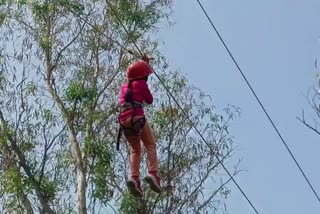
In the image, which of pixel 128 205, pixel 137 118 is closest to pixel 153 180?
pixel 137 118

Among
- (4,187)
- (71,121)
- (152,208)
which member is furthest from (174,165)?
(4,187)

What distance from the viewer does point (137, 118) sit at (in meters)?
5.07

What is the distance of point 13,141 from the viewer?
10.3m

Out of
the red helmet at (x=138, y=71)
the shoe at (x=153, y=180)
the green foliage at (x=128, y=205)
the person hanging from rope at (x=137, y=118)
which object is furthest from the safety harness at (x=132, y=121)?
the green foliage at (x=128, y=205)

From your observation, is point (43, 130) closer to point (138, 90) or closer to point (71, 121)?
point (71, 121)

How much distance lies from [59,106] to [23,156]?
2.64 feet

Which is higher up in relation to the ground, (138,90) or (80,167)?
(80,167)

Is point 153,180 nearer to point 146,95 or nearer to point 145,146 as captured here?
point 145,146

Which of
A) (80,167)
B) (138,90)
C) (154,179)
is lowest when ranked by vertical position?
(154,179)

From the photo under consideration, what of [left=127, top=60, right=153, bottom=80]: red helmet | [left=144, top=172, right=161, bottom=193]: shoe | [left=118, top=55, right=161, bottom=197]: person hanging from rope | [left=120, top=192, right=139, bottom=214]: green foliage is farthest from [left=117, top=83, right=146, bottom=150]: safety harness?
[left=120, top=192, right=139, bottom=214]: green foliage

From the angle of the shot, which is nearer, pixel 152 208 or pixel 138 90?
pixel 138 90

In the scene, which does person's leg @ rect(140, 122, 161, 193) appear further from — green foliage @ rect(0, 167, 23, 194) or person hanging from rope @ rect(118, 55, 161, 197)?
green foliage @ rect(0, 167, 23, 194)

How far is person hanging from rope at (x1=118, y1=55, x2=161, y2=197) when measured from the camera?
199 inches

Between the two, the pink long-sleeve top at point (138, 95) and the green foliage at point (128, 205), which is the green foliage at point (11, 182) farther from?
the pink long-sleeve top at point (138, 95)
